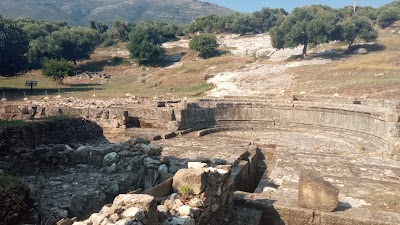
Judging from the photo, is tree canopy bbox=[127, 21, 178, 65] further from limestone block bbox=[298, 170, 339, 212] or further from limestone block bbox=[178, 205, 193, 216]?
limestone block bbox=[178, 205, 193, 216]

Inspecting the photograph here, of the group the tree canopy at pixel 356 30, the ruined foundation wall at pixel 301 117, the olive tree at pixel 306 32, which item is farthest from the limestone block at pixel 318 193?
the tree canopy at pixel 356 30

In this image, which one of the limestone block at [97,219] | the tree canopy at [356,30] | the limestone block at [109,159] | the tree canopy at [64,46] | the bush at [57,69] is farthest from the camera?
the tree canopy at [64,46]

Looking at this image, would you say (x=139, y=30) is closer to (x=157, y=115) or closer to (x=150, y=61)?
(x=150, y=61)

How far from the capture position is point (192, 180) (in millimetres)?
5238

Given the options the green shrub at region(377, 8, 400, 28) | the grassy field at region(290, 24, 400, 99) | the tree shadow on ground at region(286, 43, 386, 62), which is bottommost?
the grassy field at region(290, 24, 400, 99)

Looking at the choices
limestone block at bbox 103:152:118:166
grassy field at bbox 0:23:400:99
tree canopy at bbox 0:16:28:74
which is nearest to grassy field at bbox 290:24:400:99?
grassy field at bbox 0:23:400:99

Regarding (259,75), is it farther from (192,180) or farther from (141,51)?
(192,180)

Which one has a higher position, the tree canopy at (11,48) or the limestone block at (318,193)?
the tree canopy at (11,48)

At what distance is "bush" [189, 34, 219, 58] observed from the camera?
5202 cm

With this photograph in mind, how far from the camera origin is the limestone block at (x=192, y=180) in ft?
17.1

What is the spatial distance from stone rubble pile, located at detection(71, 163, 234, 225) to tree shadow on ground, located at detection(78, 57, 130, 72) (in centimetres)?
4828

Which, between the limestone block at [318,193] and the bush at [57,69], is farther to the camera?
the bush at [57,69]

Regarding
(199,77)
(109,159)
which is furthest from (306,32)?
(109,159)

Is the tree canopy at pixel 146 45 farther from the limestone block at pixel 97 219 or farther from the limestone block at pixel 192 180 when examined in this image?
the limestone block at pixel 97 219
